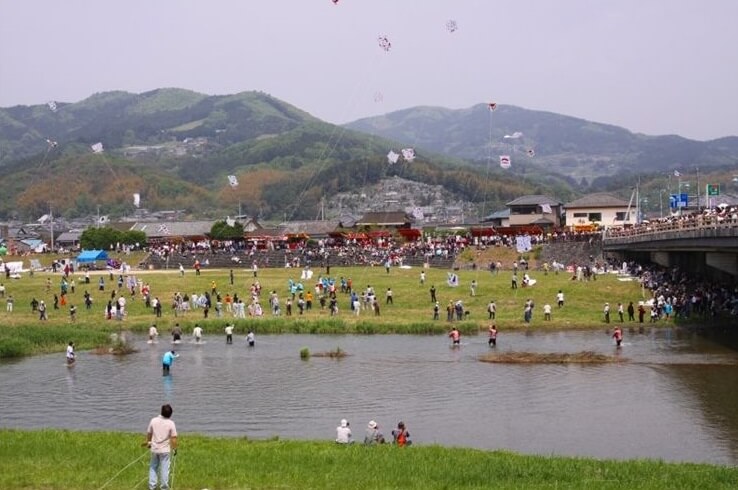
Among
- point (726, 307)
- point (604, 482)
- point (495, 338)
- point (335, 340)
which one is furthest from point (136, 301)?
point (604, 482)

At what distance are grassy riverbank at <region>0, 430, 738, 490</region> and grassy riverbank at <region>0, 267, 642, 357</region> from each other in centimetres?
2562

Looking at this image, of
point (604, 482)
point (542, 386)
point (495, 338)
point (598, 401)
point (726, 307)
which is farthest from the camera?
point (726, 307)

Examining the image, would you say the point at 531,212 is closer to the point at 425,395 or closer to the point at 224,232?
the point at 224,232

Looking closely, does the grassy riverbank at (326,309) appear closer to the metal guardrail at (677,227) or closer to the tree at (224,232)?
the metal guardrail at (677,227)

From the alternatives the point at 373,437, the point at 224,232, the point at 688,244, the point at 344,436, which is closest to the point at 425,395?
the point at 373,437

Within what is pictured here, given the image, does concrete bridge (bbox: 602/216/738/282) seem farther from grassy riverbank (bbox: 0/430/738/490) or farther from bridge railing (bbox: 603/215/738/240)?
grassy riverbank (bbox: 0/430/738/490)

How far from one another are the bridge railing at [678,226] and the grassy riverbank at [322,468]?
23690 millimetres

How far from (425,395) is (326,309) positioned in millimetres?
25859

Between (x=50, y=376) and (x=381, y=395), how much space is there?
14.9 m

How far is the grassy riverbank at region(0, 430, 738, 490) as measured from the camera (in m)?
18.7

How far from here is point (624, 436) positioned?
87.4 ft

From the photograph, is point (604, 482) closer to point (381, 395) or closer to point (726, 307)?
point (381, 395)

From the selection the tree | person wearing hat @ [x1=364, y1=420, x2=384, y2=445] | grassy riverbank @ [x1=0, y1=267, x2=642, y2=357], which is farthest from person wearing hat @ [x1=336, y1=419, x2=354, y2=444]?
the tree

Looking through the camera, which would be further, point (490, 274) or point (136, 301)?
point (490, 274)
